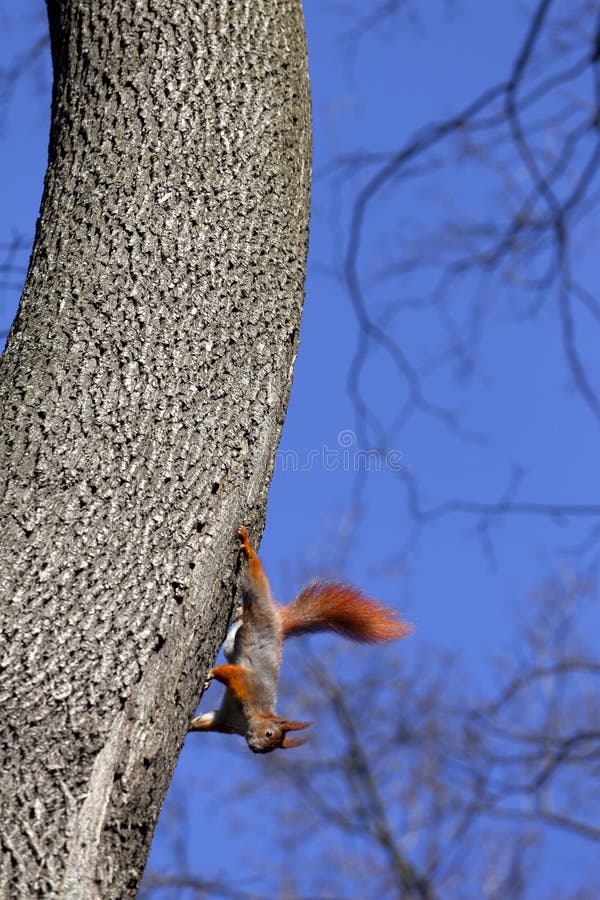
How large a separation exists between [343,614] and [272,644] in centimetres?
25

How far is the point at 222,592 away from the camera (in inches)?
76.5

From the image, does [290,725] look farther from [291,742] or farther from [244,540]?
[244,540]

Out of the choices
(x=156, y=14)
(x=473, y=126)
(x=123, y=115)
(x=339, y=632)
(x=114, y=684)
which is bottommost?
(x=114, y=684)

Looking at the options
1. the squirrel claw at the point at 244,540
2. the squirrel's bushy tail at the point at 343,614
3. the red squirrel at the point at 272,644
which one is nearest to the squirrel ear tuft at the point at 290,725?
the red squirrel at the point at 272,644

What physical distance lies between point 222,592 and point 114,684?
0.31 meters

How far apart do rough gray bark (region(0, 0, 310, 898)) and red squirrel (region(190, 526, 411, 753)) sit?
1.05m

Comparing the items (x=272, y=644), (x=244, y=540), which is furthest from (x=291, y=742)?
(x=244, y=540)

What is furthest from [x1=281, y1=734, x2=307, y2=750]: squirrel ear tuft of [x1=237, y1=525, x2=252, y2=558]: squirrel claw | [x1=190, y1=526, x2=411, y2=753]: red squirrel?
[x1=237, y1=525, x2=252, y2=558]: squirrel claw

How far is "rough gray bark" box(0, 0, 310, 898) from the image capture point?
168 centimetres

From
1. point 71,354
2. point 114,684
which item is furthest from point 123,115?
point 114,684

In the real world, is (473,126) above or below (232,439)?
above

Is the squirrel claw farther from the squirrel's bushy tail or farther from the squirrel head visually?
the squirrel head

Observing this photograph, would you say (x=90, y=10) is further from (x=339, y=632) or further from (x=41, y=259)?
(x=339, y=632)

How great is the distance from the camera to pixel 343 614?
121 inches
